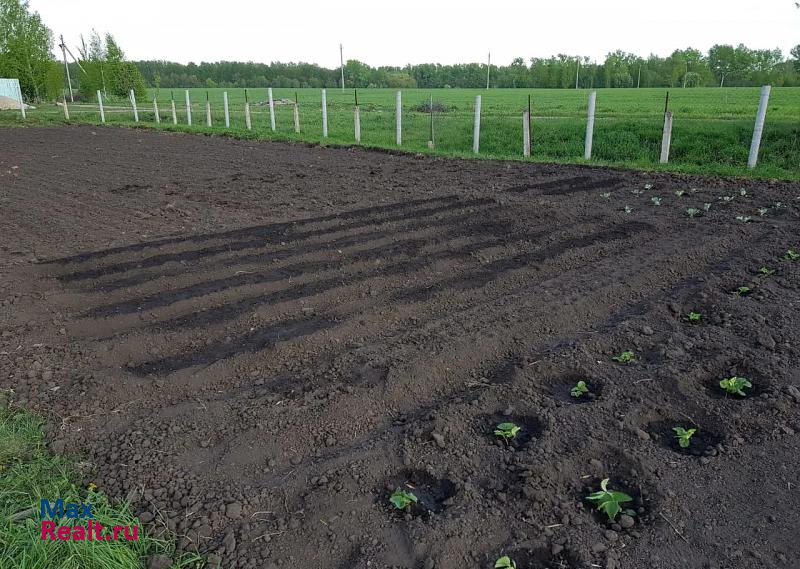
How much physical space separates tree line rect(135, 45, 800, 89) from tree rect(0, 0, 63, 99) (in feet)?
44.2

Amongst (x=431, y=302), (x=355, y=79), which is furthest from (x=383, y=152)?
(x=355, y=79)

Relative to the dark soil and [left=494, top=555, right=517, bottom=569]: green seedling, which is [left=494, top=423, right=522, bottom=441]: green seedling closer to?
the dark soil

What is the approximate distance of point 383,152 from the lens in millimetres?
14906

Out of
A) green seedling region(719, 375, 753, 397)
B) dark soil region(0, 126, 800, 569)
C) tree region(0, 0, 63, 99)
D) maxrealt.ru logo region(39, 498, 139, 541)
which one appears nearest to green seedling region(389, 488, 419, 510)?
dark soil region(0, 126, 800, 569)

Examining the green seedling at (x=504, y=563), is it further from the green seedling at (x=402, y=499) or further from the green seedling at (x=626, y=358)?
the green seedling at (x=626, y=358)

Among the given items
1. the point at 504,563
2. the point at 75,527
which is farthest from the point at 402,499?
the point at 75,527

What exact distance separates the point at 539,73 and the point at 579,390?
87326 mm

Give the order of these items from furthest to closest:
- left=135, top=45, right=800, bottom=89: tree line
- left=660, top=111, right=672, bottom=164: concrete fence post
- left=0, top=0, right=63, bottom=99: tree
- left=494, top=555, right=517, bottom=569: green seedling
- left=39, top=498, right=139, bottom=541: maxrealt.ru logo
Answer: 1. left=135, top=45, right=800, bottom=89: tree line
2. left=0, top=0, right=63, bottom=99: tree
3. left=660, top=111, right=672, bottom=164: concrete fence post
4. left=39, top=498, right=139, bottom=541: maxrealt.ru logo
5. left=494, top=555, right=517, bottom=569: green seedling

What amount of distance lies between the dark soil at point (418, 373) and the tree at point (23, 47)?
32.7m

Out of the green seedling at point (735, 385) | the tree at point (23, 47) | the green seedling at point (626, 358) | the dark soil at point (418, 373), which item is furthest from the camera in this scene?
the tree at point (23, 47)

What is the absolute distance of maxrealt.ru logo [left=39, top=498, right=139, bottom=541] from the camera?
2.56m

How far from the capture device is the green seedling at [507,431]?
130 inches

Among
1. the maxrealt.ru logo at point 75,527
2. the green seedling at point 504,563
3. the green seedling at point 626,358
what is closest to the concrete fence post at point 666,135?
the green seedling at point 626,358

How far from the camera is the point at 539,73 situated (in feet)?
273
